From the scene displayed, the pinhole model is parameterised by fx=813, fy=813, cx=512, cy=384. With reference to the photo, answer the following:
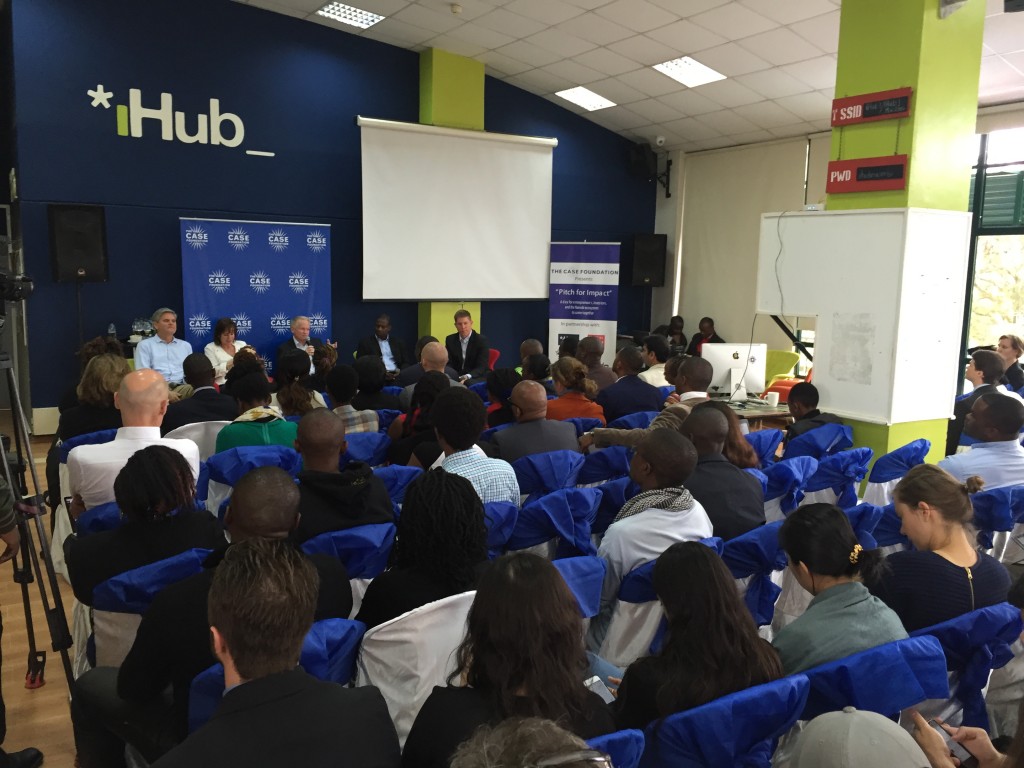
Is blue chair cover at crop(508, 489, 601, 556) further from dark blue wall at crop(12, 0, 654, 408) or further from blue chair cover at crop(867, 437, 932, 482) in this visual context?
dark blue wall at crop(12, 0, 654, 408)

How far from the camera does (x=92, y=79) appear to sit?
757 centimetres

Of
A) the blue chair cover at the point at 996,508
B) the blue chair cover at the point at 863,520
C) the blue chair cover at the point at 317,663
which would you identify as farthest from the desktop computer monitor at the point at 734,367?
the blue chair cover at the point at 317,663

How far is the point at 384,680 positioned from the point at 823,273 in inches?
168

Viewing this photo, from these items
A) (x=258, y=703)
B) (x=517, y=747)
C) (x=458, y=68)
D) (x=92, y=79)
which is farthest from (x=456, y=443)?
(x=458, y=68)

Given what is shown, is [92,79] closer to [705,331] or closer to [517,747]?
[705,331]

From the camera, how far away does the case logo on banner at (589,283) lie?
1053cm

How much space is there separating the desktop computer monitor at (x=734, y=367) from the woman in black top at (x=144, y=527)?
169 inches

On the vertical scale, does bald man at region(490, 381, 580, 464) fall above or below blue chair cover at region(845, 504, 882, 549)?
above

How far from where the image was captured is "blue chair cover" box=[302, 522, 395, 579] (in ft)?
7.98

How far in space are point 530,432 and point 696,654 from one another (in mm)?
2257

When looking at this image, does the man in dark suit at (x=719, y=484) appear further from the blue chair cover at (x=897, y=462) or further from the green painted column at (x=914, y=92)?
the green painted column at (x=914, y=92)

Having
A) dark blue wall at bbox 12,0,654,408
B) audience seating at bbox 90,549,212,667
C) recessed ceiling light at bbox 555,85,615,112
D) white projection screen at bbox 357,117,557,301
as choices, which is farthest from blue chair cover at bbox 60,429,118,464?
recessed ceiling light at bbox 555,85,615,112

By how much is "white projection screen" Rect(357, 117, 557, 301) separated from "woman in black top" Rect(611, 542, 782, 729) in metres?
7.72

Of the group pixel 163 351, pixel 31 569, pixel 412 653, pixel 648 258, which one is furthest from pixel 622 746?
pixel 648 258
